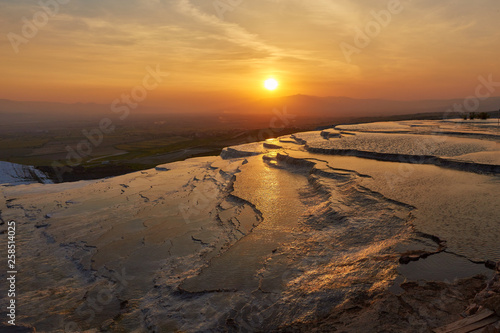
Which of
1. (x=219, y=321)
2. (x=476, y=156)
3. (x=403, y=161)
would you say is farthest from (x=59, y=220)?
(x=476, y=156)

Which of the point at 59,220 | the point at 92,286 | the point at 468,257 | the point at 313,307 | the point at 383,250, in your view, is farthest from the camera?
the point at 59,220

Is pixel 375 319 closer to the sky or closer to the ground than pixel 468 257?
closer to the ground

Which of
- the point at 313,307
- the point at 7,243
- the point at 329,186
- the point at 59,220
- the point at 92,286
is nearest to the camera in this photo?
the point at 313,307

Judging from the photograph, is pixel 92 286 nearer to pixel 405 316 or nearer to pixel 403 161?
pixel 405 316

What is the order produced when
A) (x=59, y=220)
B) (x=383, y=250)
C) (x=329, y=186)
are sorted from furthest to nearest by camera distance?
(x=59, y=220) < (x=329, y=186) < (x=383, y=250)

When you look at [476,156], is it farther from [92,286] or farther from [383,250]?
[92,286]

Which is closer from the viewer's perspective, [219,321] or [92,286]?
[219,321]

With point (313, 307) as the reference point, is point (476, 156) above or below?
above

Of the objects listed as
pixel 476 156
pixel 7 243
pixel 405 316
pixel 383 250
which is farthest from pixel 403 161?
pixel 7 243

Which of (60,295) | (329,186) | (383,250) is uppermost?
(329,186)
